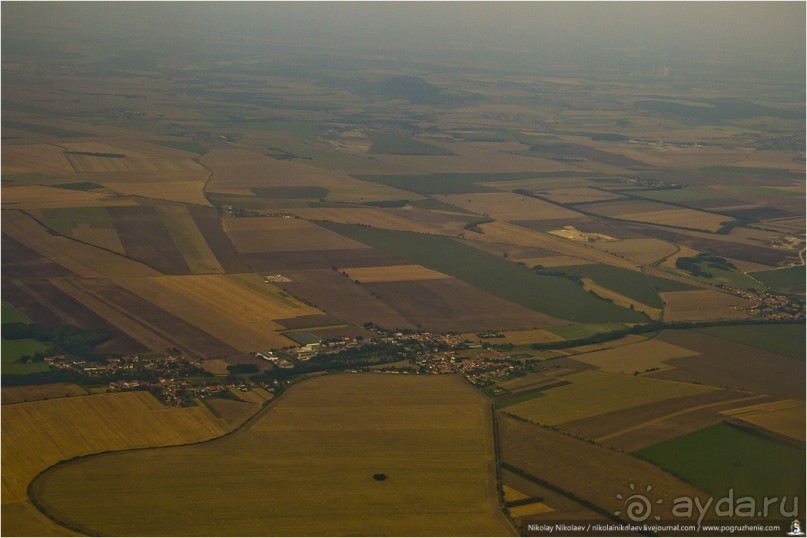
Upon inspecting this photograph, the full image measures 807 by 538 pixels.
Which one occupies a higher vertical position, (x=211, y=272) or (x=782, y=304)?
(x=211, y=272)

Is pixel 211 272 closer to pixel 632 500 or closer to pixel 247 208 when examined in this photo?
pixel 247 208

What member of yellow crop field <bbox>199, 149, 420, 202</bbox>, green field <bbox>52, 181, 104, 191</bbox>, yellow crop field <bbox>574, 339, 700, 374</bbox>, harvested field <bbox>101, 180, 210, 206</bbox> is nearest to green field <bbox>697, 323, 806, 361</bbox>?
yellow crop field <bbox>574, 339, 700, 374</bbox>

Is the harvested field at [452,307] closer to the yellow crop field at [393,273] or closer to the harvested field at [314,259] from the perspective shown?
the yellow crop field at [393,273]

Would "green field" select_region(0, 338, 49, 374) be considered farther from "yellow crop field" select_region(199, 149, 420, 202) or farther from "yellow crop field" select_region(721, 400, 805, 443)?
"yellow crop field" select_region(199, 149, 420, 202)

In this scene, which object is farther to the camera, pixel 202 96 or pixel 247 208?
pixel 202 96

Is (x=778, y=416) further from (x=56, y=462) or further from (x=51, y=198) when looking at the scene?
(x=51, y=198)

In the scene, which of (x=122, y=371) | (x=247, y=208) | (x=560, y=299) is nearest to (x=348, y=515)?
(x=122, y=371)

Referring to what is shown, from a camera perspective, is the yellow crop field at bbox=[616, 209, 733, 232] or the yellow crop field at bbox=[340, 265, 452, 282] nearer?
the yellow crop field at bbox=[340, 265, 452, 282]
